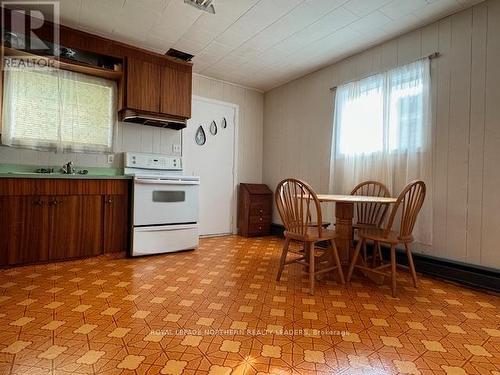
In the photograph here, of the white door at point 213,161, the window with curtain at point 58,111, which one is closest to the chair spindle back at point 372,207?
the white door at point 213,161

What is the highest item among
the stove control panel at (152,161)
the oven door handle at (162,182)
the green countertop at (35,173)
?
the stove control panel at (152,161)

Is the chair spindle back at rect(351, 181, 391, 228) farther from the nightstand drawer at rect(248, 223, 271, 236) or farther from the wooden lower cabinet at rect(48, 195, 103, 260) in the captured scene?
the wooden lower cabinet at rect(48, 195, 103, 260)

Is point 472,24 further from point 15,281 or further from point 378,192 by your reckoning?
point 15,281

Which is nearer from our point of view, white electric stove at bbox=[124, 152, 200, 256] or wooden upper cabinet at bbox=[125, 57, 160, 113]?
white electric stove at bbox=[124, 152, 200, 256]

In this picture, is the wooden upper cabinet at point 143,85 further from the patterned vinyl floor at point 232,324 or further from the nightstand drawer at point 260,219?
the nightstand drawer at point 260,219

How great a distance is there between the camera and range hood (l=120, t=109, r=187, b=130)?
3273 millimetres

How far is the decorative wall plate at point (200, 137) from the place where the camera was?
4211 millimetres

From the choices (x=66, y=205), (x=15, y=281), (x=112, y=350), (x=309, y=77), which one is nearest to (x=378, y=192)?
(x=309, y=77)

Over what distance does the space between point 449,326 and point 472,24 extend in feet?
8.55

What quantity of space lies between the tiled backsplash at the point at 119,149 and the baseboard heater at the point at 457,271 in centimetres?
328

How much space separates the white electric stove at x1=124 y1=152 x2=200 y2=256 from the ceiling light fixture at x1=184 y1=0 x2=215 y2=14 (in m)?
1.80

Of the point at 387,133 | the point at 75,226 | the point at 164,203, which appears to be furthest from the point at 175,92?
the point at 387,133

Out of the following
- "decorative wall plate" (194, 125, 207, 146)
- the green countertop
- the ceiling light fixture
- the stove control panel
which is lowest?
the green countertop

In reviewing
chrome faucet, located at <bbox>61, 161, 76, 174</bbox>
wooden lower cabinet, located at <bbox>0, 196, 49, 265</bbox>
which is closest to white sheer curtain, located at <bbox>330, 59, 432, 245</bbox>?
chrome faucet, located at <bbox>61, 161, 76, 174</bbox>
